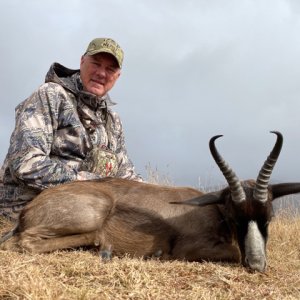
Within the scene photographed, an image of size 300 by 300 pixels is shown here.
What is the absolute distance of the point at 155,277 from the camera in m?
4.19

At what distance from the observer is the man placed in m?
6.35

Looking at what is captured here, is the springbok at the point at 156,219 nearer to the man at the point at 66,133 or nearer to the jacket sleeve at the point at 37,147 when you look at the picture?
the jacket sleeve at the point at 37,147

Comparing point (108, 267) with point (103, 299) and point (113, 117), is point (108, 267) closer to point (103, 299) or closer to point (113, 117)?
point (103, 299)

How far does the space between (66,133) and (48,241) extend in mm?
1923

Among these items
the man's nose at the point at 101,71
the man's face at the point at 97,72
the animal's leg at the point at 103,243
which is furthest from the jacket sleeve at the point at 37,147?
the animal's leg at the point at 103,243

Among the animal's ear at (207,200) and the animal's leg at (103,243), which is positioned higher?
the animal's ear at (207,200)

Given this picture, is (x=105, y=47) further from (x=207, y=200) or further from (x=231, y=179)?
(x=231, y=179)

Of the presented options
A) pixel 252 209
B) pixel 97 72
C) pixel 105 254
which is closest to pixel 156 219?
pixel 105 254

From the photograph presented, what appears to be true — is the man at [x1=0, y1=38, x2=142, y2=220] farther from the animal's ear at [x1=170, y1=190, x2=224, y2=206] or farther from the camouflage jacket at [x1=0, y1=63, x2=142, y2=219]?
the animal's ear at [x1=170, y1=190, x2=224, y2=206]

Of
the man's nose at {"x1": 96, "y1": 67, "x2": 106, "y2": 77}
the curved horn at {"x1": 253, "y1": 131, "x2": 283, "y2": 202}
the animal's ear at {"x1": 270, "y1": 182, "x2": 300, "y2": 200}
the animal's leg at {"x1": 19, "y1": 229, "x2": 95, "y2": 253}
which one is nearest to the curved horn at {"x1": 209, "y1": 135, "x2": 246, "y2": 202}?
the curved horn at {"x1": 253, "y1": 131, "x2": 283, "y2": 202}

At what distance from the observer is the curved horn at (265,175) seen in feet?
17.1

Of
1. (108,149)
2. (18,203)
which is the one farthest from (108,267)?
(108,149)

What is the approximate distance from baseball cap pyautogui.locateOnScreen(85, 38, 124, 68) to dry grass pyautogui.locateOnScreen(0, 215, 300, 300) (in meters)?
3.31

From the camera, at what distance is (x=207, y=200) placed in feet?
18.6
